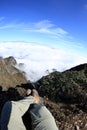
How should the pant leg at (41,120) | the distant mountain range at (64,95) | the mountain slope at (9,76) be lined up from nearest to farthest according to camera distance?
the pant leg at (41,120)
the distant mountain range at (64,95)
the mountain slope at (9,76)

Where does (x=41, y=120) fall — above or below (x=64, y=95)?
below

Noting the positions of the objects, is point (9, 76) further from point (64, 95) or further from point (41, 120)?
point (41, 120)

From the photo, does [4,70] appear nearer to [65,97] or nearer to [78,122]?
[65,97]

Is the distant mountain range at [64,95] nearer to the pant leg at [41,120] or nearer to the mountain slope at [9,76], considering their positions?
the mountain slope at [9,76]

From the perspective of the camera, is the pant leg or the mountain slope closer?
the pant leg

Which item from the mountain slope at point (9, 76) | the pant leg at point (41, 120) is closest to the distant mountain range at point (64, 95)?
the mountain slope at point (9, 76)

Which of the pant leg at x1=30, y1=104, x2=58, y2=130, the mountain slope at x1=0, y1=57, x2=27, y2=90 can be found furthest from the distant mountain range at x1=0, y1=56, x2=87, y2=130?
the pant leg at x1=30, y1=104, x2=58, y2=130

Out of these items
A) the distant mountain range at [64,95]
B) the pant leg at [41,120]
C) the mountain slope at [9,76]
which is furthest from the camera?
the mountain slope at [9,76]

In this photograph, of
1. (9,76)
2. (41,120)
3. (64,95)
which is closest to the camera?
(41,120)

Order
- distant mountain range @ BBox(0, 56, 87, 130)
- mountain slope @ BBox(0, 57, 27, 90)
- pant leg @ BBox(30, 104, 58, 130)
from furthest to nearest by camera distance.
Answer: mountain slope @ BBox(0, 57, 27, 90), distant mountain range @ BBox(0, 56, 87, 130), pant leg @ BBox(30, 104, 58, 130)

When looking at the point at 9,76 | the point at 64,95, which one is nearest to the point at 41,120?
the point at 64,95

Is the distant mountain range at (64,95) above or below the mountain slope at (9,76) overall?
below

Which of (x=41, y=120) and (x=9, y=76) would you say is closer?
(x=41, y=120)

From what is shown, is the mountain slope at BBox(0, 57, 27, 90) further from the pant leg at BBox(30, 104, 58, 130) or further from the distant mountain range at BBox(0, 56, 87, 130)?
the pant leg at BBox(30, 104, 58, 130)
